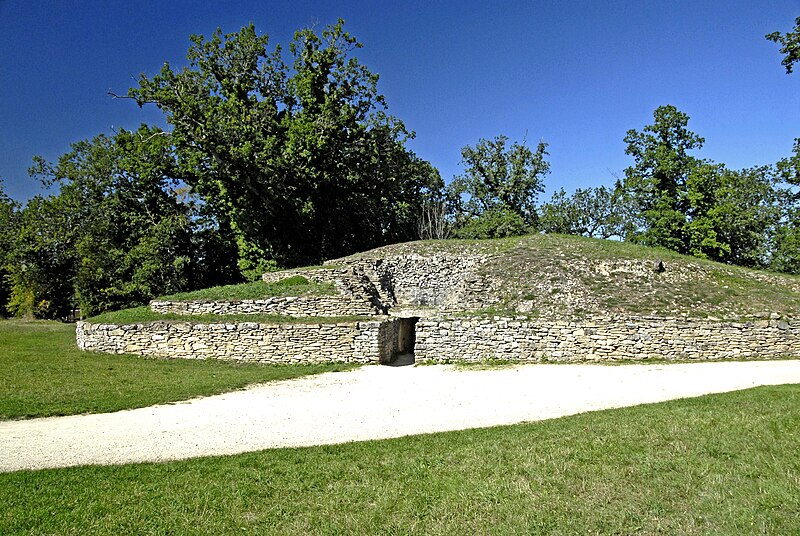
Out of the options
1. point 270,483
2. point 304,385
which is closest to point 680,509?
point 270,483

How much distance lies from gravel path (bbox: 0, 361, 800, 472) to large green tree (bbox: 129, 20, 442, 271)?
714 inches

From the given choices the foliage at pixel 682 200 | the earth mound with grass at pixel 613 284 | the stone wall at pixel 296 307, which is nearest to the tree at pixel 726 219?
the foliage at pixel 682 200

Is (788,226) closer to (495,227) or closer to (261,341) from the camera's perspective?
(495,227)

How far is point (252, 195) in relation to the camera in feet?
101

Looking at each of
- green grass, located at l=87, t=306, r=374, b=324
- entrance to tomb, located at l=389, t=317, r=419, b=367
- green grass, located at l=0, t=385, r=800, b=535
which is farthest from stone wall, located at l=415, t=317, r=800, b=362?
green grass, located at l=0, t=385, r=800, b=535

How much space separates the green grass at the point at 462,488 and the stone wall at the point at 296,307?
1183 centimetres

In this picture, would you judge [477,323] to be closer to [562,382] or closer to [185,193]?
[562,382]

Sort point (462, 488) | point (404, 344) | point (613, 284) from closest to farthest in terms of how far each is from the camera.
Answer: point (462, 488)
point (404, 344)
point (613, 284)

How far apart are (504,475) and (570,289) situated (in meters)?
15.1

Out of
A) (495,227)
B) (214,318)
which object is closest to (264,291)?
(214,318)

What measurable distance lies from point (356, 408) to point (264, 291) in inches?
454

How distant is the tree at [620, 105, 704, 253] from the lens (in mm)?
33969

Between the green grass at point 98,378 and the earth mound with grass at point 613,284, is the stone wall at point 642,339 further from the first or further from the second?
the green grass at point 98,378

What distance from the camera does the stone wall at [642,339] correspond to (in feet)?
52.8
